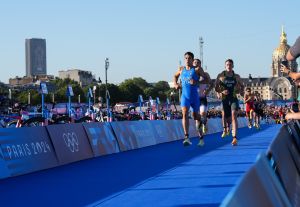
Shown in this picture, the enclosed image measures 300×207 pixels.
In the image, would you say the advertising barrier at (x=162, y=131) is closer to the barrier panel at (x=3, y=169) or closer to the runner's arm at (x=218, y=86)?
the runner's arm at (x=218, y=86)

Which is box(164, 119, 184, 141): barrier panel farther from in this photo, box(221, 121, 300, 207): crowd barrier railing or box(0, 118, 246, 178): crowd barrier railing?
box(221, 121, 300, 207): crowd barrier railing

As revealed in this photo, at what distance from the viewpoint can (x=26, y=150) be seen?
9891 millimetres

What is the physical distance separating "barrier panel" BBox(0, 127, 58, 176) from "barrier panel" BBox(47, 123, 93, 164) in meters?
0.24

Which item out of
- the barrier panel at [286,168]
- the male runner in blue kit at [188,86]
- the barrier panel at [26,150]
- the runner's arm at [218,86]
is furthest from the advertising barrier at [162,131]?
the barrier panel at [286,168]

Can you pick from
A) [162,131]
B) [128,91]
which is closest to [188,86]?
[162,131]

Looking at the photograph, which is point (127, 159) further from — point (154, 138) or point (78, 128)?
point (154, 138)

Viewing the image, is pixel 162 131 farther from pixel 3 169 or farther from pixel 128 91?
pixel 128 91

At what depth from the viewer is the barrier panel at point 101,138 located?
42.3 ft

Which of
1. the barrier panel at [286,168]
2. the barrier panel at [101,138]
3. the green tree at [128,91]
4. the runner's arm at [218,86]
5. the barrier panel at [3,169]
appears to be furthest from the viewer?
the green tree at [128,91]

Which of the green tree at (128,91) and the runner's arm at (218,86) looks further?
the green tree at (128,91)

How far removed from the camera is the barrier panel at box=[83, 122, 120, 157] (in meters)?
12.9

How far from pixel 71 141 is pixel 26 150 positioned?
6.50 ft

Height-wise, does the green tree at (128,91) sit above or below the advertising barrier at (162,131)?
above

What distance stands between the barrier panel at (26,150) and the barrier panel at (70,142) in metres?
0.24
